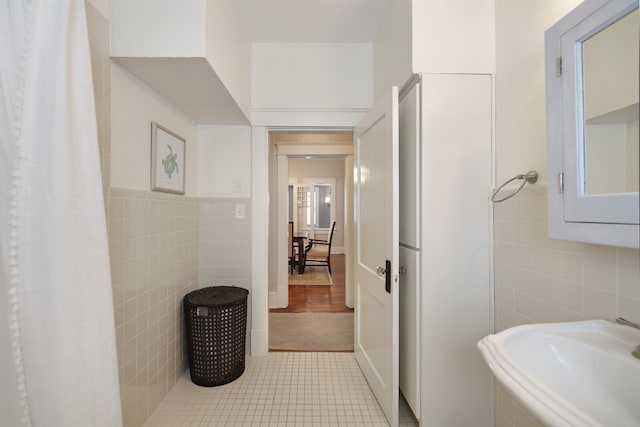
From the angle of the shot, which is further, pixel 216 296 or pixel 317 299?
pixel 317 299

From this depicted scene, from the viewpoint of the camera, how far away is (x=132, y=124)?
4.68 ft

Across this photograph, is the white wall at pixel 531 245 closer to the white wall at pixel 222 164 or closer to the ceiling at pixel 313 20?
the ceiling at pixel 313 20

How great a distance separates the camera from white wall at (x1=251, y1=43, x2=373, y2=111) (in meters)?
2.23

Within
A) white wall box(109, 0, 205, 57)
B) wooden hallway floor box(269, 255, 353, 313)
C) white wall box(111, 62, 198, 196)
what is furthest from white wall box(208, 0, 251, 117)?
wooden hallway floor box(269, 255, 353, 313)

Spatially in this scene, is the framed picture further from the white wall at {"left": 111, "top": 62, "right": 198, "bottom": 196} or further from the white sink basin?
the white sink basin

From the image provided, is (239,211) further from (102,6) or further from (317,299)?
(317,299)

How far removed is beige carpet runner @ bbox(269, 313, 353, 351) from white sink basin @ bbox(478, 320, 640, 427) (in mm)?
1771

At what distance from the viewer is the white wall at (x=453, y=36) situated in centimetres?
144

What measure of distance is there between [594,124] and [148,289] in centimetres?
201

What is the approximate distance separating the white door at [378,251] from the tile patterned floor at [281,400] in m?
0.12

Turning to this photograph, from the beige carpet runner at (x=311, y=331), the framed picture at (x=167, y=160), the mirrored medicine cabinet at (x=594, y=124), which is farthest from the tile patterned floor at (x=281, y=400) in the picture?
the mirrored medicine cabinet at (x=594, y=124)

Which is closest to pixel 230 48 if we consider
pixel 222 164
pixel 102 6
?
pixel 102 6

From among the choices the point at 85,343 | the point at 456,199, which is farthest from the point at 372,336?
the point at 85,343

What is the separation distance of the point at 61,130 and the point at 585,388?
62.4 inches
